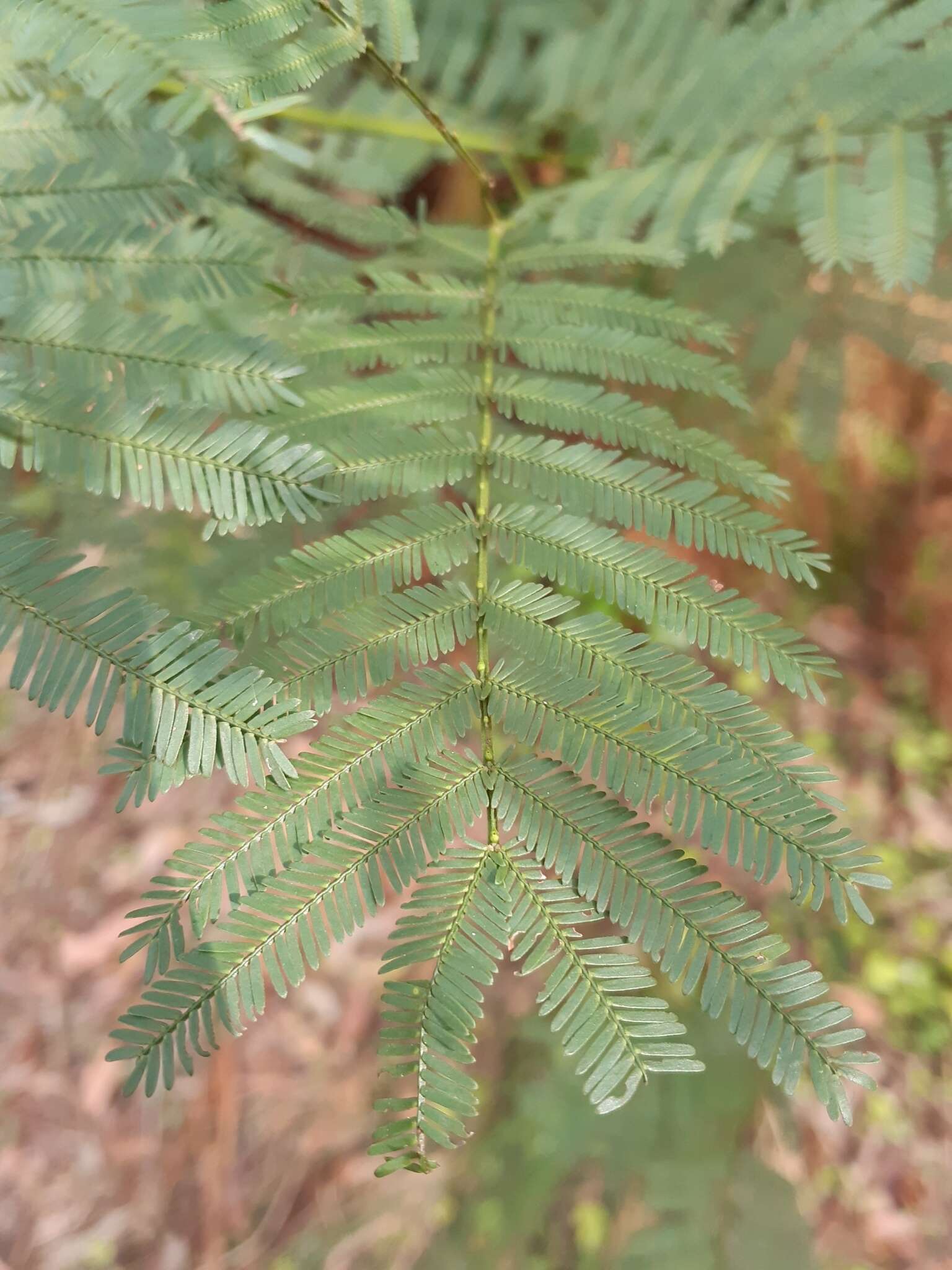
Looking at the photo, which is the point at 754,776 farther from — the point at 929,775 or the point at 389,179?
the point at 929,775

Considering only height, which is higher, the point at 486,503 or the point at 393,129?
the point at 393,129

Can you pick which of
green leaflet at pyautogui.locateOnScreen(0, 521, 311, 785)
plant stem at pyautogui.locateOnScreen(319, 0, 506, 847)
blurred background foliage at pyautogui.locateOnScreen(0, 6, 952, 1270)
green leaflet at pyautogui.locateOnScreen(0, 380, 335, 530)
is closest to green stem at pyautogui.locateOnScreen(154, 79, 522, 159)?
blurred background foliage at pyautogui.locateOnScreen(0, 6, 952, 1270)

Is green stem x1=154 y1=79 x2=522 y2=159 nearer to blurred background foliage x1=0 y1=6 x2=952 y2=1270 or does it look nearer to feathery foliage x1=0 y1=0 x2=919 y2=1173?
blurred background foliage x1=0 y1=6 x2=952 y2=1270

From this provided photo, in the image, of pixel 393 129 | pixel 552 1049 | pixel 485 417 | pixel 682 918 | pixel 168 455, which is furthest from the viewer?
pixel 552 1049

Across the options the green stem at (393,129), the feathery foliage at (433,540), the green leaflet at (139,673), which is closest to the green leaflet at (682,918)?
the feathery foliage at (433,540)

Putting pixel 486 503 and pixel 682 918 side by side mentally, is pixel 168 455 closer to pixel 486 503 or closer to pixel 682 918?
pixel 486 503

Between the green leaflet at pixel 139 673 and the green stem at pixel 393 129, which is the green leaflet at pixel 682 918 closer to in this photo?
the green leaflet at pixel 139 673

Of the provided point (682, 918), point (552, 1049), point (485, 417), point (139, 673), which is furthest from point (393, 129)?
point (552, 1049)
